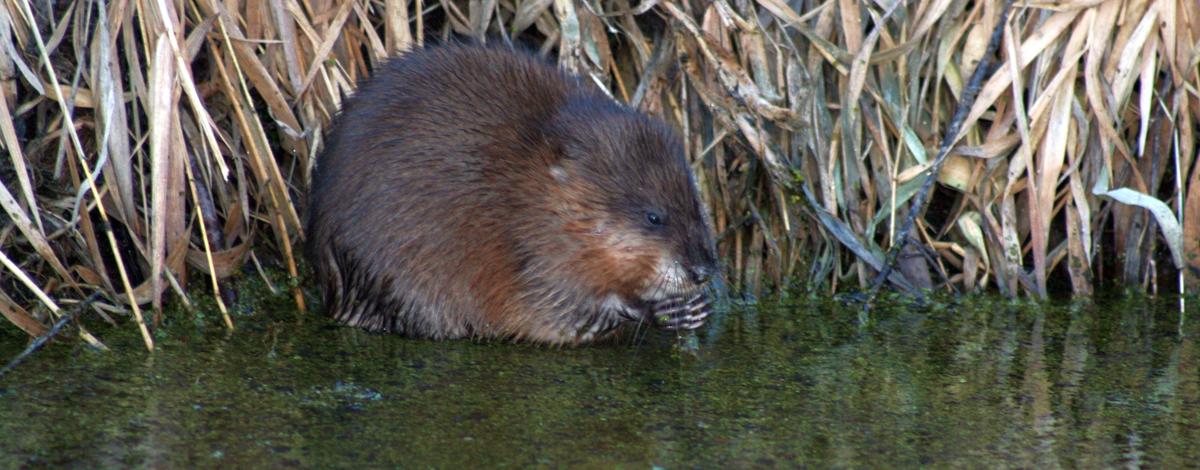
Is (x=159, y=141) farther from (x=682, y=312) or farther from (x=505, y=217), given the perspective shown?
(x=682, y=312)

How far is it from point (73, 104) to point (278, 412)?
1221mm

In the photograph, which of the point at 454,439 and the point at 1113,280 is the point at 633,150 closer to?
the point at 454,439

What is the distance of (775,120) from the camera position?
3.65 metres

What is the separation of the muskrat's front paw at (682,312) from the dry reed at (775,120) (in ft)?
1.69

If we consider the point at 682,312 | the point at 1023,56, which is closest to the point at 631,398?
the point at 682,312

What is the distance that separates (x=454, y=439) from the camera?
245 centimetres

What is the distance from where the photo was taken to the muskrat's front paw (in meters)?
3.19

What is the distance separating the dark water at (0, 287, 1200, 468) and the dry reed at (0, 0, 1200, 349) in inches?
12.3

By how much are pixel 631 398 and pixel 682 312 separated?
507mm

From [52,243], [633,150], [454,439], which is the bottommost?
[454,439]

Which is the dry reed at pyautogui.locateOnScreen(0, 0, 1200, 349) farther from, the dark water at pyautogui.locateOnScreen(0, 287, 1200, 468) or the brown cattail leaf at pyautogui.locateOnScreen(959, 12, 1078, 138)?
the dark water at pyautogui.locateOnScreen(0, 287, 1200, 468)

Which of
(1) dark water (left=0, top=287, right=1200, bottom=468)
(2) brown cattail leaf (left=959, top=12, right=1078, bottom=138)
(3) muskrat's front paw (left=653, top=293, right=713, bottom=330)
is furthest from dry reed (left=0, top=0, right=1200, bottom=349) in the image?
(3) muskrat's front paw (left=653, top=293, right=713, bottom=330)

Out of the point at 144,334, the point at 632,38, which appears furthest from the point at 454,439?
the point at 632,38

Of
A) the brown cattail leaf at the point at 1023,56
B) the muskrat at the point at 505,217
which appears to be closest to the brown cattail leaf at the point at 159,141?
the muskrat at the point at 505,217
